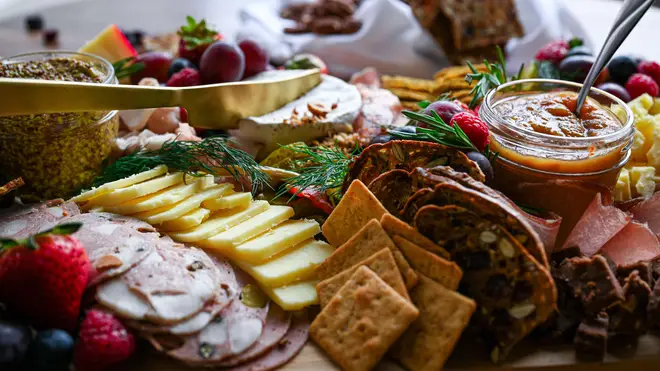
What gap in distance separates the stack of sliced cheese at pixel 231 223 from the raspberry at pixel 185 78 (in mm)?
596

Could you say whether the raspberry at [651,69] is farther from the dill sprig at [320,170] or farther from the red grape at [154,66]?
the red grape at [154,66]

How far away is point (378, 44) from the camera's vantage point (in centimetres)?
329

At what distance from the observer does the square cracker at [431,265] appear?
1450 mm

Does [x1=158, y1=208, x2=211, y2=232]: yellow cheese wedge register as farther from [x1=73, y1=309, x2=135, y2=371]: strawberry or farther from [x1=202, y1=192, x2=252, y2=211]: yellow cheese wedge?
[x1=73, y1=309, x2=135, y2=371]: strawberry

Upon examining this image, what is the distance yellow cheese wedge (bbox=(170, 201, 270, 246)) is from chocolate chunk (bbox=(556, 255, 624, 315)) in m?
0.87

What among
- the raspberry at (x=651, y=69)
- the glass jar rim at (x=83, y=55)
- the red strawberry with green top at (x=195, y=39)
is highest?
the glass jar rim at (x=83, y=55)

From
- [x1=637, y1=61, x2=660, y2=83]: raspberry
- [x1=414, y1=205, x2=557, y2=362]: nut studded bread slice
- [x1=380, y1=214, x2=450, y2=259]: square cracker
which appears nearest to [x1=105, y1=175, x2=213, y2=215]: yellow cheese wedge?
[x1=380, y1=214, x2=450, y2=259]: square cracker

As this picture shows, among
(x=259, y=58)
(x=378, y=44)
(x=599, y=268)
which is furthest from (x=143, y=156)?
(x=378, y=44)

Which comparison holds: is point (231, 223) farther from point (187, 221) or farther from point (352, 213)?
point (352, 213)

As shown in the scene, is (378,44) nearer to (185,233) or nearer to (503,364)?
(185,233)

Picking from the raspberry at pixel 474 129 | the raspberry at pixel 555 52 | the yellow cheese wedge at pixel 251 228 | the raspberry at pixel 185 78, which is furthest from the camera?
the raspberry at pixel 555 52

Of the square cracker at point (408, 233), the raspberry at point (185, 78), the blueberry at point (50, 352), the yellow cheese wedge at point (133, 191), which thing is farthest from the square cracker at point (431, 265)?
the raspberry at point (185, 78)

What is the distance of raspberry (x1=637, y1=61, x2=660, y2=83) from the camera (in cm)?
254

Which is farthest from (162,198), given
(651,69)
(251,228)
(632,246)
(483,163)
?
(651,69)
